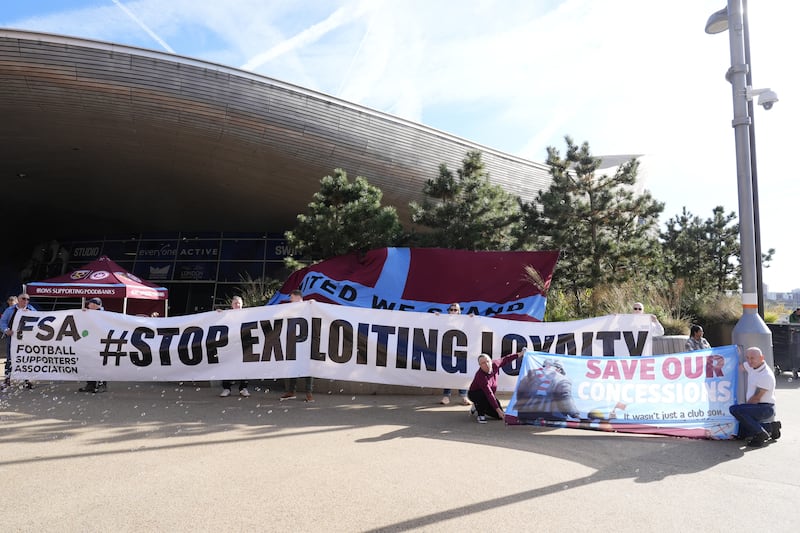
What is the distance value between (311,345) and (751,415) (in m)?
5.91

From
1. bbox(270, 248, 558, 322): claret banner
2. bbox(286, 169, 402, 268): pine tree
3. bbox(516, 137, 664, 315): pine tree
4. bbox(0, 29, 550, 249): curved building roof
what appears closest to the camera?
bbox(270, 248, 558, 322): claret banner

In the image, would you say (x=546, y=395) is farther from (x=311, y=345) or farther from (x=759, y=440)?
(x=311, y=345)

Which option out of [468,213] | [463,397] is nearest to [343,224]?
[468,213]

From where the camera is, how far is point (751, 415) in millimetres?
5871

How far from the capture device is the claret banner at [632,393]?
6320mm

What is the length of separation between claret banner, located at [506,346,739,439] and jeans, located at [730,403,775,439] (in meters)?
0.28

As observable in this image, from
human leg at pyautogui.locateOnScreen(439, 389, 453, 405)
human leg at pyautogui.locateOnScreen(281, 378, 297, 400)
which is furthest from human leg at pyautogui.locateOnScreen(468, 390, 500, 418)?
human leg at pyautogui.locateOnScreen(281, 378, 297, 400)

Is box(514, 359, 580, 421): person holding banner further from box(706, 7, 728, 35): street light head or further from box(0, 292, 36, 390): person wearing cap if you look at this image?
box(0, 292, 36, 390): person wearing cap

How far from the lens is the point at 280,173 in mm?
21125

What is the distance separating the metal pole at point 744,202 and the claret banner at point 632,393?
30 centimetres

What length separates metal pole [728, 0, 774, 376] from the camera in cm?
643

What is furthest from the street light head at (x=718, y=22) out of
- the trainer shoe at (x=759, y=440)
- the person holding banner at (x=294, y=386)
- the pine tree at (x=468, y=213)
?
the person holding banner at (x=294, y=386)

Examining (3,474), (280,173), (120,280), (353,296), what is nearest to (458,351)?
(353,296)

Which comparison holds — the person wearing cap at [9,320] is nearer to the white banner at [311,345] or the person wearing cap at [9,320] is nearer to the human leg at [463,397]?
the white banner at [311,345]
